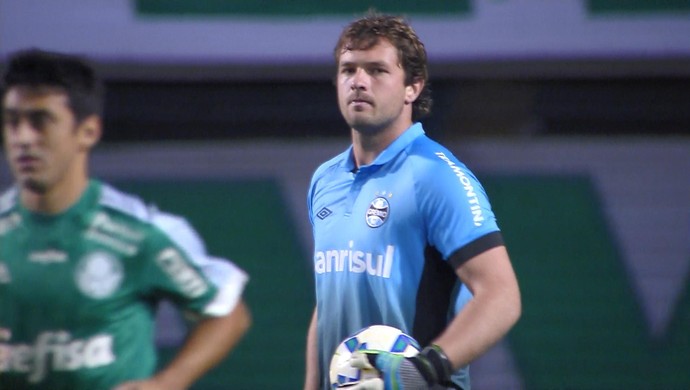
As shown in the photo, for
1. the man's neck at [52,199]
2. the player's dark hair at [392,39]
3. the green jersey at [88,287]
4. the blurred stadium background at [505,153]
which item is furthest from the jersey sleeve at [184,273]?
the blurred stadium background at [505,153]

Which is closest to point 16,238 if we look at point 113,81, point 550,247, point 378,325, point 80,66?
point 80,66

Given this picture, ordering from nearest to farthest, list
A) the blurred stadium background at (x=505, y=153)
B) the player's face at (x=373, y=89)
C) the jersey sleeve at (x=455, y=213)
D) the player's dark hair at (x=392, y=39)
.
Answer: the jersey sleeve at (x=455, y=213)
the player's face at (x=373, y=89)
the player's dark hair at (x=392, y=39)
the blurred stadium background at (x=505, y=153)

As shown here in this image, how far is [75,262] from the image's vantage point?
360cm

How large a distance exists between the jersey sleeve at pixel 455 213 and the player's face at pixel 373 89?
0.89ft

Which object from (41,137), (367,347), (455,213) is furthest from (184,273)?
(455,213)

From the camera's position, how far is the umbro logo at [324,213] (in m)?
4.64

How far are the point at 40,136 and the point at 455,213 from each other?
1416 millimetres

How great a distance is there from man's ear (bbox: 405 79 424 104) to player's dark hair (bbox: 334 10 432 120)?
0.5 inches

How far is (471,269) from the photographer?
13.7 feet

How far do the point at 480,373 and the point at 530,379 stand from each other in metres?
0.38

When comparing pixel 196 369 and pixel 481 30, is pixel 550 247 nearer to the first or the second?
pixel 481 30

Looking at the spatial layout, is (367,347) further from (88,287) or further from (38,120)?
(38,120)

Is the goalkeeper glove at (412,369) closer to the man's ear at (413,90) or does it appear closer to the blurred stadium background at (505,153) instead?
the man's ear at (413,90)

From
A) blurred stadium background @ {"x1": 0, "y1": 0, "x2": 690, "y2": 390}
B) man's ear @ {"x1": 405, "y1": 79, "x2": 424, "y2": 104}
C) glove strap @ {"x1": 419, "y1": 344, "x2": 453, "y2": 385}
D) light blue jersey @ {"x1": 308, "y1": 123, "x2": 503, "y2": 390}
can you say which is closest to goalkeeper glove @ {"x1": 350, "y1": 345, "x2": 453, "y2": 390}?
glove strap @ {"x1": 419, "y1": 344, "x2": 453, "y2": 385}
